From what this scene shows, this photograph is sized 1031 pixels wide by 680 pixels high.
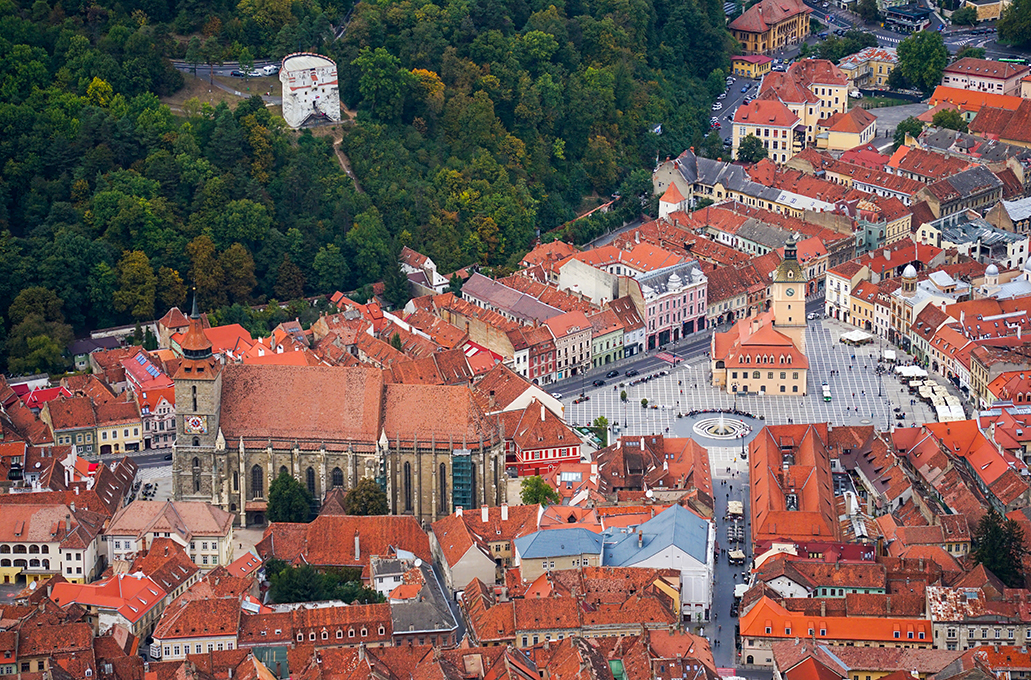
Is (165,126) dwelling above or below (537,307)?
above

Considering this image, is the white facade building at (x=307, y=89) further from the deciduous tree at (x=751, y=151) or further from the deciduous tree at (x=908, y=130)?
the deciduous tree at (x=908, y=130)

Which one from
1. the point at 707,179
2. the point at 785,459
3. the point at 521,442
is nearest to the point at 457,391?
Answer: the point at 521,442

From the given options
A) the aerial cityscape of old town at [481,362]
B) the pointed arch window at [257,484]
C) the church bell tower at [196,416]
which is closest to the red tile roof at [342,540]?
the aerial cityscape of old town at [481,362]

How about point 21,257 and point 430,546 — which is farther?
point 21,257

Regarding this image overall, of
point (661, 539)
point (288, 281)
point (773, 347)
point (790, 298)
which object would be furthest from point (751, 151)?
point (661, 539)

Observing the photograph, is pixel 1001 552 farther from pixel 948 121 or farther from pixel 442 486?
pixel 948 121

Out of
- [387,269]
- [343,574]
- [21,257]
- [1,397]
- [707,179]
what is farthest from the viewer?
[707,179]

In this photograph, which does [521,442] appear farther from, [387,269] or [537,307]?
[387,269]
